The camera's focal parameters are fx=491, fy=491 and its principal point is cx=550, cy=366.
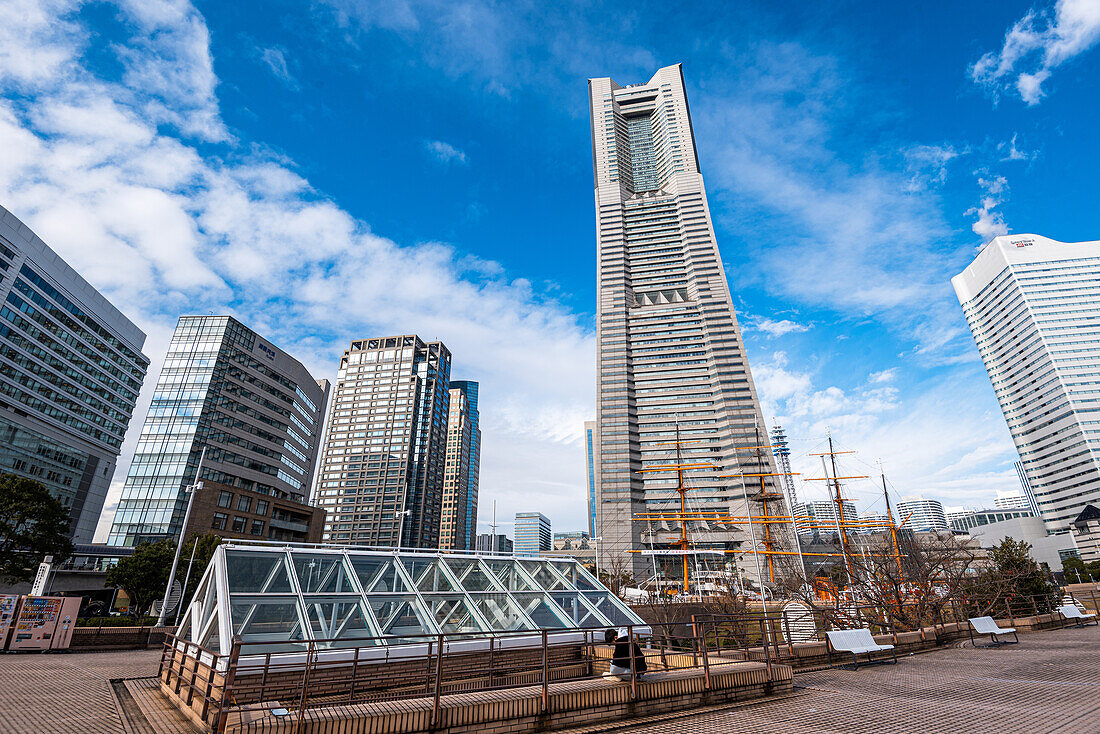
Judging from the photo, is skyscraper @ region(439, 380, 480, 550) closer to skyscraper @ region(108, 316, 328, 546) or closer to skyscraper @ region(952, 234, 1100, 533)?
skyscraper @ region(108, 316, 328, 546)

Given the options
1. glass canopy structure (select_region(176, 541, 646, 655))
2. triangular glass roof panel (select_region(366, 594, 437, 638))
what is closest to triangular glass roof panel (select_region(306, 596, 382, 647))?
glass canopy structure (select_region(176, 541, 646, 655))

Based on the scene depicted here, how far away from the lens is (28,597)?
16.2 metres

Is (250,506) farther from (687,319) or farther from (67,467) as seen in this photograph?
(687,319)

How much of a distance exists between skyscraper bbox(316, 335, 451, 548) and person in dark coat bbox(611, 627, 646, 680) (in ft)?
383

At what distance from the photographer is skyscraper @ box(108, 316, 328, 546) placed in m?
55.9

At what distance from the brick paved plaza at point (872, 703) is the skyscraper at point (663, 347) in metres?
75.0

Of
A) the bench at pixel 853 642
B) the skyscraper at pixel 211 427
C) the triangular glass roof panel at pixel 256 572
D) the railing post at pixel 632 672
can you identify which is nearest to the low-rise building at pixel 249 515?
the skyscraper at pixel 211 427

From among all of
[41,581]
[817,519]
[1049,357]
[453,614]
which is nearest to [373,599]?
[453,614]

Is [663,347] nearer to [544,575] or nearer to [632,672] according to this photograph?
[544,575]

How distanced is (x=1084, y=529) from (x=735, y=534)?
8055 centimetres

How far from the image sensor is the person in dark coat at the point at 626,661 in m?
7.49

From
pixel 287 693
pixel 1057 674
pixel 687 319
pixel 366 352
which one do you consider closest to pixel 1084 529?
pixel 687 319

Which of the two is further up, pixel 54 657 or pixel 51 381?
pixel 51 381

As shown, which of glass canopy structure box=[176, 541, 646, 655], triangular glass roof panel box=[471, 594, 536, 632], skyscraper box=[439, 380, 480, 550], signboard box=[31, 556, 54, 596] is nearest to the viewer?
glass canopy structure box=[176, 541, 646, 655]
